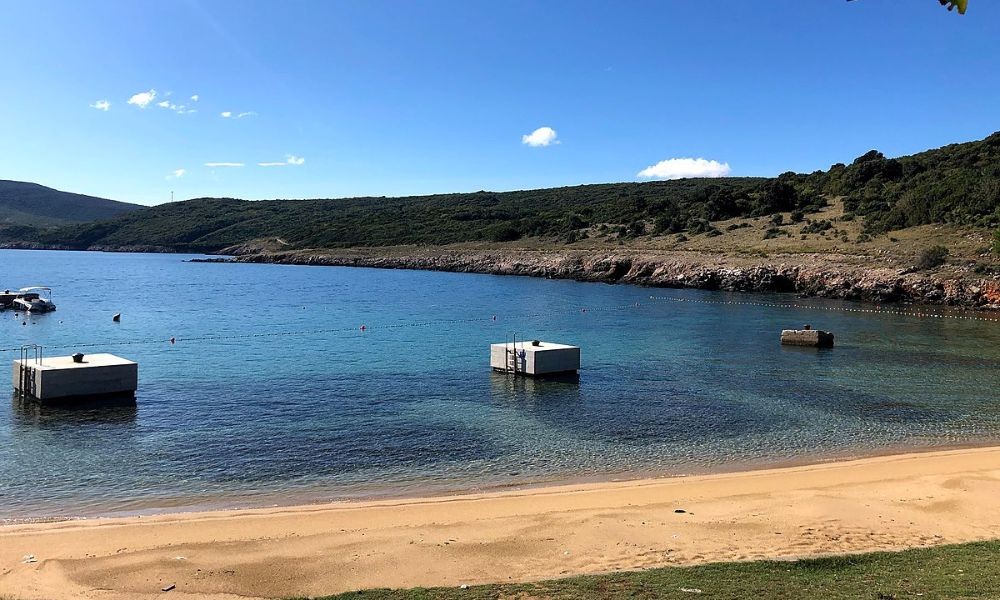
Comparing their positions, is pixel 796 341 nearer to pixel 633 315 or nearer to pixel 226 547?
pixel 633 315

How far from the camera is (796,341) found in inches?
1433

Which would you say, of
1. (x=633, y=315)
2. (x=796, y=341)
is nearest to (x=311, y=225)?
(x=633, y=315)

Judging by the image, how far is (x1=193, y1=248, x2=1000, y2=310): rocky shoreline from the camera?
55.5 meters

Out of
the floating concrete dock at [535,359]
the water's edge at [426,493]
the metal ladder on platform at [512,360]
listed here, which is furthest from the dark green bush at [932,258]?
the water's edge at [426,493]

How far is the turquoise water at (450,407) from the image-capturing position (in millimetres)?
16062

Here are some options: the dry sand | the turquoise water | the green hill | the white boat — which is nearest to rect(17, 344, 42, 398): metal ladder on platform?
the turquoise water

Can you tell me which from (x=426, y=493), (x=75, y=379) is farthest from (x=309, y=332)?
(x=426, y=493)

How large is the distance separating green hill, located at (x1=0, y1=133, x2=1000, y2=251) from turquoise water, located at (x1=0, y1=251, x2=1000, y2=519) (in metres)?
29.3

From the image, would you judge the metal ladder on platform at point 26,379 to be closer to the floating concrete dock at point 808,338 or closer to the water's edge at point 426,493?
the water's edge at point 426,493

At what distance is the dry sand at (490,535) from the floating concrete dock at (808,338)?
21.5 m

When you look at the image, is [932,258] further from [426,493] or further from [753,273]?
[426,493]

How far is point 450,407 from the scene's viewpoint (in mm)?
22812

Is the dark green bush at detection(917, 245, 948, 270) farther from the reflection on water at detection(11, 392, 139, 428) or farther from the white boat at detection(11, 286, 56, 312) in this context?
the white boat at detection(11, 286, 56, 312)

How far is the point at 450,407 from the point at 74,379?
36.8 feet
